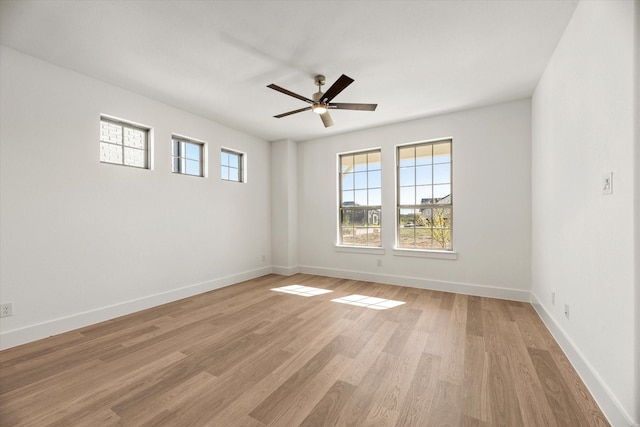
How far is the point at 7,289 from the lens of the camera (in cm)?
252

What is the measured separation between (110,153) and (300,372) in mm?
3355

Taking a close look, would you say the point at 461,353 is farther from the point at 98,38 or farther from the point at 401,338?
the point at 98,38

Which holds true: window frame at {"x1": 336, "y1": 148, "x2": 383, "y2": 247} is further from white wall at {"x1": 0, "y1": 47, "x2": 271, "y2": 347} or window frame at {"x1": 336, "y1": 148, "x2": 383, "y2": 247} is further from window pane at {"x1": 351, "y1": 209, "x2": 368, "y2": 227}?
white wall at {"x1": 0, "y1": 47, "x2": 271, "y2": 347}

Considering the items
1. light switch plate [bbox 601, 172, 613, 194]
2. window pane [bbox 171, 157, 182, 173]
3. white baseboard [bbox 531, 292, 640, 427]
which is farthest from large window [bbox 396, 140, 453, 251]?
window pane [bbox 171, 157, 182, 173]

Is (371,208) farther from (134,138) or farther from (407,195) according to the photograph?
(134,138)

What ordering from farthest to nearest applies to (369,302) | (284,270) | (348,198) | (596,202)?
1. (284,270)
2. (348,198)
3. (369,302)
4. (596,202)

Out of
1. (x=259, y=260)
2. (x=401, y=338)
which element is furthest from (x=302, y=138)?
(x=401, y=338)

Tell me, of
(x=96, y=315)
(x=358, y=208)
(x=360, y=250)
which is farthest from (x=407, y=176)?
(x=96, y=315)

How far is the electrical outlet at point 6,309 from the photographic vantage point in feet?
8.17

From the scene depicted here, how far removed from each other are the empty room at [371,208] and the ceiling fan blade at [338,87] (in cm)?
2

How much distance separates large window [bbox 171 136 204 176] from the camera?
4.07m

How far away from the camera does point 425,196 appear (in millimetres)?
4578

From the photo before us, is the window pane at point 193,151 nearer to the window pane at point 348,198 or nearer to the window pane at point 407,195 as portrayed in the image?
the window pane at point 348,198

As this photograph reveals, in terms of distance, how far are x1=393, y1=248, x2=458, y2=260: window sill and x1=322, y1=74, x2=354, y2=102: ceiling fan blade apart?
287cm
